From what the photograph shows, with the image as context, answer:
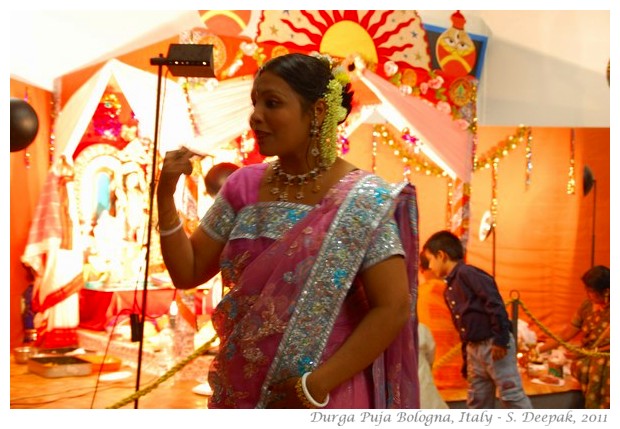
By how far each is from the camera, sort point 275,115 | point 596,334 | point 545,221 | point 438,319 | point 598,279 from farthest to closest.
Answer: point 545,221 → point 438,319 → point 596,334 → point 598,279 → point 275,115

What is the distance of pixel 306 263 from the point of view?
1.57 m

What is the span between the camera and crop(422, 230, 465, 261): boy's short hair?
420cm

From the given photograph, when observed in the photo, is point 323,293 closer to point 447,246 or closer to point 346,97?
point 346,97

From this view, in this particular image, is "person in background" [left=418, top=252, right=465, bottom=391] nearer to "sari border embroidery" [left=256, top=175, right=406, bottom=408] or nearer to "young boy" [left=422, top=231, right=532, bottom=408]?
"young boy" [left=422, top=231, right=532, bottom=408]

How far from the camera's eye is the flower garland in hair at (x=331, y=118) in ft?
5.30

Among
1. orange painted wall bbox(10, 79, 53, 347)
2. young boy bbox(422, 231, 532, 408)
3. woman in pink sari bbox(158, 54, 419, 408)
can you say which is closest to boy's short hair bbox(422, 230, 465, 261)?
young boy bbox(422, 231, 532, 408)

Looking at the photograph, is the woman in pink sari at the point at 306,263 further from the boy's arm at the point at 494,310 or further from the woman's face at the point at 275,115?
the boy's arm at the point at 494,310

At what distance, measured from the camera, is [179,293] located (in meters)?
5.96

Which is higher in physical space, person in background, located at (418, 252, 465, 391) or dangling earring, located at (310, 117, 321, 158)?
dangling earring, located at (310, 117, 321, 158)

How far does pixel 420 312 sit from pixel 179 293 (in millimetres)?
1861

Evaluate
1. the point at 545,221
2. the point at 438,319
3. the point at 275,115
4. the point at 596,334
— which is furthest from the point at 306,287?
the point at 545,221

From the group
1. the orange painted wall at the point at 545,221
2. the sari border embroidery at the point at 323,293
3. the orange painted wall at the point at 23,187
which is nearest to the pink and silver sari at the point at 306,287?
the sari border embroidery at the point at 323,293

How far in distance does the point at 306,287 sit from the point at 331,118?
1.19 ft
